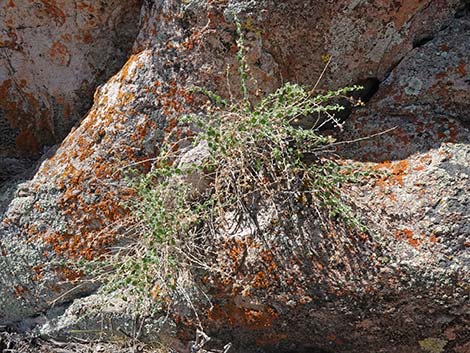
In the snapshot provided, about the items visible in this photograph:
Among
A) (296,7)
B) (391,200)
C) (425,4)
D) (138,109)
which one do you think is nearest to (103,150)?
(138,109)

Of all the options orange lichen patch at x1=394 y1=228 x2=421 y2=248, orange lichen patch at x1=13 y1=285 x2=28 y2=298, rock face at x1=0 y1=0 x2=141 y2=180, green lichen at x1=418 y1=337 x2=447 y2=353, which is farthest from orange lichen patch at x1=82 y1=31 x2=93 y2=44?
green lichen at x1=418 y1=337 x2=447 y2=353

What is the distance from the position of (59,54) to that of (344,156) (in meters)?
1.68

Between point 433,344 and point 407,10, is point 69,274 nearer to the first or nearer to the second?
point 433,344

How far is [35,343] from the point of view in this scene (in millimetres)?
3137

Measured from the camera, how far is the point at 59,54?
327 centimetres

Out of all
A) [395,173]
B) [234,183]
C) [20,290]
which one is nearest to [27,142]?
[20,290]

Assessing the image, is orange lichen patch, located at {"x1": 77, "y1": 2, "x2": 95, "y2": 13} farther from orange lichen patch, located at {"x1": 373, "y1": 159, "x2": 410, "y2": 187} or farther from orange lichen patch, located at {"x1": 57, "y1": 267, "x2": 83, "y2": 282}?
orange lichen patch, located at {"x1": 373, "y1": 159, "x2": 410, "y2": 187}

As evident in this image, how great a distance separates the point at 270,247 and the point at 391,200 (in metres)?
0.58

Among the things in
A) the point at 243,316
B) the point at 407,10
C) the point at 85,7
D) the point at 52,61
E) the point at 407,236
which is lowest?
the point at 243,316

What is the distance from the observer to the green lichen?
8.34 feet

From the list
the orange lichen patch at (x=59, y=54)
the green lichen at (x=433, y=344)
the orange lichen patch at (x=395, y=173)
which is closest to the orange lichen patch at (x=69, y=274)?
the orange lichen patch at (x=59, y=54)

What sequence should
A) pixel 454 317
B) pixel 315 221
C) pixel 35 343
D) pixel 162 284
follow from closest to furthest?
pixel 454 317 → pixel 315 221 → pixel 162 284 → pixel 35 343

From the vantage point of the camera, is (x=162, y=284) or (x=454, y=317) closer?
(x=454, y=317)

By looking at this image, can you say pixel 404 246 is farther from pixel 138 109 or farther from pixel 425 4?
pixel 138 109
